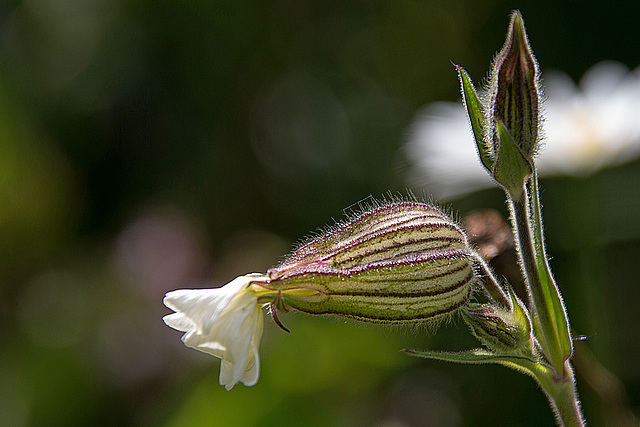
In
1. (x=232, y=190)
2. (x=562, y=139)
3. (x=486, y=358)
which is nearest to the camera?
(x=486, y=358)

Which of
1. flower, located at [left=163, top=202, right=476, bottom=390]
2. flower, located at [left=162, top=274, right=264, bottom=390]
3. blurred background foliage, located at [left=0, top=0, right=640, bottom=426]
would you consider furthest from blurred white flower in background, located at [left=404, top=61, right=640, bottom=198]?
flower, located at [left=162, top=274, right=264, bottom=390]

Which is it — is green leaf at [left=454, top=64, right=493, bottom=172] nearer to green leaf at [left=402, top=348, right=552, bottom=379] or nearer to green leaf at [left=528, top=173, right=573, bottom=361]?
green leaf at [left=528, top=173, right=573, bottom=361]

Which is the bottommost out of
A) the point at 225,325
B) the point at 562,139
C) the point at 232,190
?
the point at 562,139

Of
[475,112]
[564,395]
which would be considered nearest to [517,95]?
[475,112]

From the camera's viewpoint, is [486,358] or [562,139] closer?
[486,358]

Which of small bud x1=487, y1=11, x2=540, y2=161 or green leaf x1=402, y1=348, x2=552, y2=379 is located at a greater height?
small bud x1=487, y1=11, x2=540, y2=161

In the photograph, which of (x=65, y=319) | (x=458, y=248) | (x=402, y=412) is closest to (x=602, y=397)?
(x=458, y=248)

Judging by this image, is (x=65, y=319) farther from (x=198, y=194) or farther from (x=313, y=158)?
(x=313, y=158)

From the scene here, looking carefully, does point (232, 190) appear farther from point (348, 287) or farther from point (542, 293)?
point (542, 293)
